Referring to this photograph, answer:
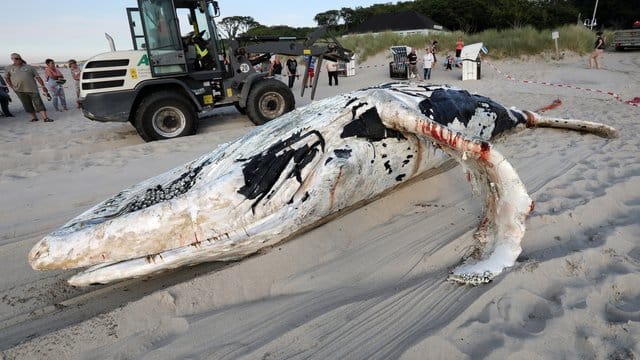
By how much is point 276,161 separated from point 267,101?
6289 mm

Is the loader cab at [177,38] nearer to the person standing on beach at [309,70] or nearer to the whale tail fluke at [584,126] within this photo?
the person standing on beach at [309,70]

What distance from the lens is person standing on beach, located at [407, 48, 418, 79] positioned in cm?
1545

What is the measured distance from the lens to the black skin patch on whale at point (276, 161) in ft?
8.80

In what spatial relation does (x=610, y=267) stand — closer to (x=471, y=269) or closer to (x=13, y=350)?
(x=471, y=269)

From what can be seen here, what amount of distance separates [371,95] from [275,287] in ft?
5.88

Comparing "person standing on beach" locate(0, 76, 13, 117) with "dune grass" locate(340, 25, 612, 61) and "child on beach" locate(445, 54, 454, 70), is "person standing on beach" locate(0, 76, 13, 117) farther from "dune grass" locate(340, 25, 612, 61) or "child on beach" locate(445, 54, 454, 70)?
"dune grass" locate(340, 25, 612, 61)

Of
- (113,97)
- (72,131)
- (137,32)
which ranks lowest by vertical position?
(72,131)

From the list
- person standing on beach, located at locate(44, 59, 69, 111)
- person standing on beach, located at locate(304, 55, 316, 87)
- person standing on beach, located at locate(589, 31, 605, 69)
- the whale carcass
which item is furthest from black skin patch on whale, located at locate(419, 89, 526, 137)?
person standing on beach, located at locate(589, 31, 605, 69)

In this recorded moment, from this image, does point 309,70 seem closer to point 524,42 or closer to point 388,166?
point 524,42

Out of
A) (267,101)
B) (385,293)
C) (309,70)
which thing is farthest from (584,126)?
(309,70)

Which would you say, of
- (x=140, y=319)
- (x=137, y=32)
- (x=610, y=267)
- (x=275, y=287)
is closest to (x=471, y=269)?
(x=610, y=267)

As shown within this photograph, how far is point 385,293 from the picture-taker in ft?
7.97

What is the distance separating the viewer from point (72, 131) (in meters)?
9.45

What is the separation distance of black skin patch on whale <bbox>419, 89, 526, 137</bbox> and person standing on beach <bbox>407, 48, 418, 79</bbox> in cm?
1208
